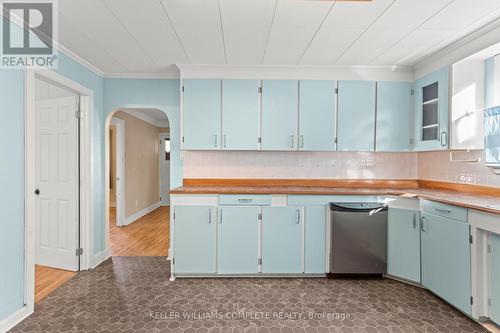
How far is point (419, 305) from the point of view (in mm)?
2258

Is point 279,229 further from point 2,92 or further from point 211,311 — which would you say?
point 2,92

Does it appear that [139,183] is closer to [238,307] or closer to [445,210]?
[238,307]

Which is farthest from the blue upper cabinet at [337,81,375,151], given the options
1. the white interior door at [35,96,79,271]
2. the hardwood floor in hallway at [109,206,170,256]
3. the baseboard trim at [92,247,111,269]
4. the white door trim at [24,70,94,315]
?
the baseboard trim at [92,247,111,269]

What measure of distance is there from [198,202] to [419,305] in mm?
2284

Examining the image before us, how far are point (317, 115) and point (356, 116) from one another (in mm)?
478

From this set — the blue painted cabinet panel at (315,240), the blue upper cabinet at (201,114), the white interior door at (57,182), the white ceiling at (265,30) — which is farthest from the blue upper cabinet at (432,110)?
the white interior door at (57,182)

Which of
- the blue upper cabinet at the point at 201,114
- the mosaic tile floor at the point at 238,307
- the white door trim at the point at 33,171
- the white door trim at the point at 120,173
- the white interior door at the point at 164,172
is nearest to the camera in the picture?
the mosaic tile floor at the point at 238,307

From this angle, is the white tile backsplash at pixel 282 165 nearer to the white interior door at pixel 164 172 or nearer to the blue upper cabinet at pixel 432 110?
the blue upper cabinet at pixel 432 110

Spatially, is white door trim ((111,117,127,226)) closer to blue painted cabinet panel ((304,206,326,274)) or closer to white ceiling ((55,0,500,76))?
white ceiling ((55,0,500,76))

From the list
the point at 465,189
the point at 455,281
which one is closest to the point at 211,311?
the point at 455,281

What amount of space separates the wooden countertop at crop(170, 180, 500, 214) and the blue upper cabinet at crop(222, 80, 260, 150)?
545 mm

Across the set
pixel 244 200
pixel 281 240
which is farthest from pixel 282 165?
pixel 281 240

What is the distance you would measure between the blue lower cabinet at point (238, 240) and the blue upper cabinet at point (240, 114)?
2.66 feet

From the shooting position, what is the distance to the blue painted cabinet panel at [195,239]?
2.72 metres
